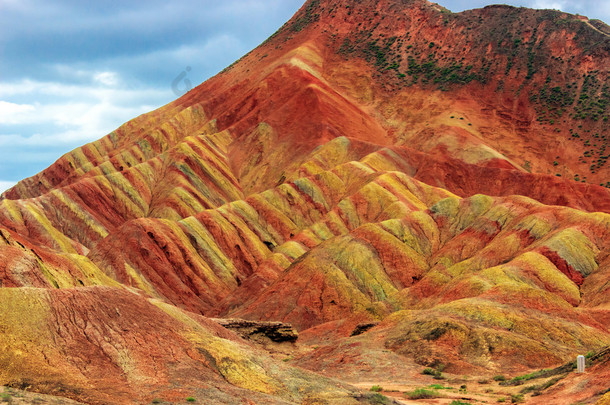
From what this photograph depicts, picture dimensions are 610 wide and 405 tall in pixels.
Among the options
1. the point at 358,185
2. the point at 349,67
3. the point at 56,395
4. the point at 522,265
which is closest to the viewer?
the point at 56,395

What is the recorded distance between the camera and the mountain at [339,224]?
27547 mm

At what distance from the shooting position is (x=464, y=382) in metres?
38.5

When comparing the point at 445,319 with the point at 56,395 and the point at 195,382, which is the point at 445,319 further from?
the point at 56,395

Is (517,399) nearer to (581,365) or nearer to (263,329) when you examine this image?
(581,365)

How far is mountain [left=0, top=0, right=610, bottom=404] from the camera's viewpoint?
27547 millimetres

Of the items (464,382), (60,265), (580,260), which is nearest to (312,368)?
(464,382)

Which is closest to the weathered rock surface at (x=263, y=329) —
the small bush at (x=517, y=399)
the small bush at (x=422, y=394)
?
the small bush at (x=422, y=394)

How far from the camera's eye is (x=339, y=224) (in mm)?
91250

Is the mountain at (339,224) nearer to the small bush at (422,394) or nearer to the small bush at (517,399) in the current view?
the small bush at (517,399)

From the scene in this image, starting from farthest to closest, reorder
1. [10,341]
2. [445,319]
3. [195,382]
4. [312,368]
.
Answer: [445,319]
[312,368]
[195,382]
[10,341]

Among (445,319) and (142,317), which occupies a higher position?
(142,317)

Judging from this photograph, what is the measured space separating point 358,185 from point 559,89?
60542 millimetres

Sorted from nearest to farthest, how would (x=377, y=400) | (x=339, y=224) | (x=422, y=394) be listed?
1. (x=377, y=400)
2. (x=422, y=394)
3. (x=339, y=224)

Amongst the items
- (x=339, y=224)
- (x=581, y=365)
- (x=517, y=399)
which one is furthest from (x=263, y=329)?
(x=339, y=224)
